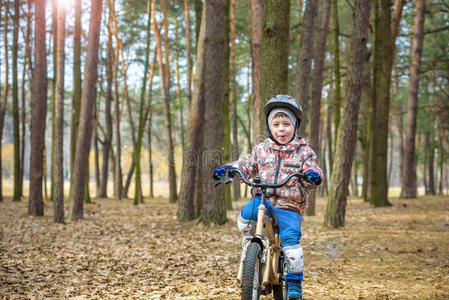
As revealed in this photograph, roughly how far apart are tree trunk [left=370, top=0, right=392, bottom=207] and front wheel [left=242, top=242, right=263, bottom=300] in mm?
13318

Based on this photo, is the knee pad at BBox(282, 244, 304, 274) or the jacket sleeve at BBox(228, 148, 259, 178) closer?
the knee pad at BBox(282, 244, 304, 274)

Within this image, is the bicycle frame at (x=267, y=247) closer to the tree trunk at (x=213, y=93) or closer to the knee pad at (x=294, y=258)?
the knee pad at (x=294, y=258)

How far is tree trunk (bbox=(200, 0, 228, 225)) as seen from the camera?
11.1 meters

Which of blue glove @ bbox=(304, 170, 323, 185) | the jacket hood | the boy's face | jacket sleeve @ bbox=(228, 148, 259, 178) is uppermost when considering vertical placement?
the boy's face

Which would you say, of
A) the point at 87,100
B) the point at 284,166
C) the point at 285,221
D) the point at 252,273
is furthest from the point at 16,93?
the point at 252,273

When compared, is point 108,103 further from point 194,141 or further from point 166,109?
point 194,141

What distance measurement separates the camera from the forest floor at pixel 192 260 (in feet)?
17.8

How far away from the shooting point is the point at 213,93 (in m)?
11.1

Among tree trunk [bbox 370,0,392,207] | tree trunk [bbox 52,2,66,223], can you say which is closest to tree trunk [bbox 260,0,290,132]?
tree trunk [bbox 52,2,66,223]

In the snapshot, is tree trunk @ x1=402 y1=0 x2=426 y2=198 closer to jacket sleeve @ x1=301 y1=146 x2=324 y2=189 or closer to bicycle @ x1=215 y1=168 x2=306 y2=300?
jacket sleeve @ x1=301 y1=146 x2=324 y2=189

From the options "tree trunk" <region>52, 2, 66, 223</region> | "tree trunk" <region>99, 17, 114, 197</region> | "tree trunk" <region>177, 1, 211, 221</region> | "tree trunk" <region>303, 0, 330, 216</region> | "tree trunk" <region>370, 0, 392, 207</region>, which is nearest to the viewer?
"tree trunk" <region>177, 1, 211, 221</region>

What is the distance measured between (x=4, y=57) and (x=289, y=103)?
23.1m

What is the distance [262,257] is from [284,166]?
878 mm

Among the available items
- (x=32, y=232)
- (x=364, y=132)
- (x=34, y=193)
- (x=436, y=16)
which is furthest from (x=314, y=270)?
(x=436, y=16)
